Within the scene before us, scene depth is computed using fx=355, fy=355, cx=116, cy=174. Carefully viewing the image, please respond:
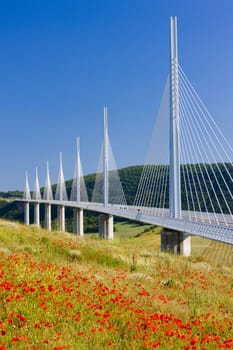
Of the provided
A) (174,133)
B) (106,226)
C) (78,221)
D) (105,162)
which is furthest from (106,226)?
(174,133)

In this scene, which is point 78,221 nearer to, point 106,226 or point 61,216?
point 61,216

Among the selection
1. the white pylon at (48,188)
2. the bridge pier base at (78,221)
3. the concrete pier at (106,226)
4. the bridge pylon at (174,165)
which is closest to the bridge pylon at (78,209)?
the bridge pier base at (78,221)

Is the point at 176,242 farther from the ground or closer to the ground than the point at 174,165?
closer to the ground

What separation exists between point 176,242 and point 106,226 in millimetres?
24382

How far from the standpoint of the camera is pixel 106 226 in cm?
4953

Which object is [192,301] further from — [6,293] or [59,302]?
[6,293]

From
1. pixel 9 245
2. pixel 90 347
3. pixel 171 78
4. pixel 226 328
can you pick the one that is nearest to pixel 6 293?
pixel 90 347

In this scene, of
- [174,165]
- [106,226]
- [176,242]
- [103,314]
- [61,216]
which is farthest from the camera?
[61,216]

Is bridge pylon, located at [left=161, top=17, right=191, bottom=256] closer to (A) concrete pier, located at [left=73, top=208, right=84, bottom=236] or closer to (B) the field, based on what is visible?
(B) the field

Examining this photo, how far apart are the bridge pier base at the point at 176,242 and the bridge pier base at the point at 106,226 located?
23218 millimetres

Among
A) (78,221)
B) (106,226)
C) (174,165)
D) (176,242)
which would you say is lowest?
(78,221)

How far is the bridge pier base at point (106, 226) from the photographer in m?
49.3

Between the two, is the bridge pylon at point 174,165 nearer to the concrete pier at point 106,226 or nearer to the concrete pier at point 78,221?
the concrete pier at point 106,226

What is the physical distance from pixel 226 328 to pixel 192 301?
1.72m
